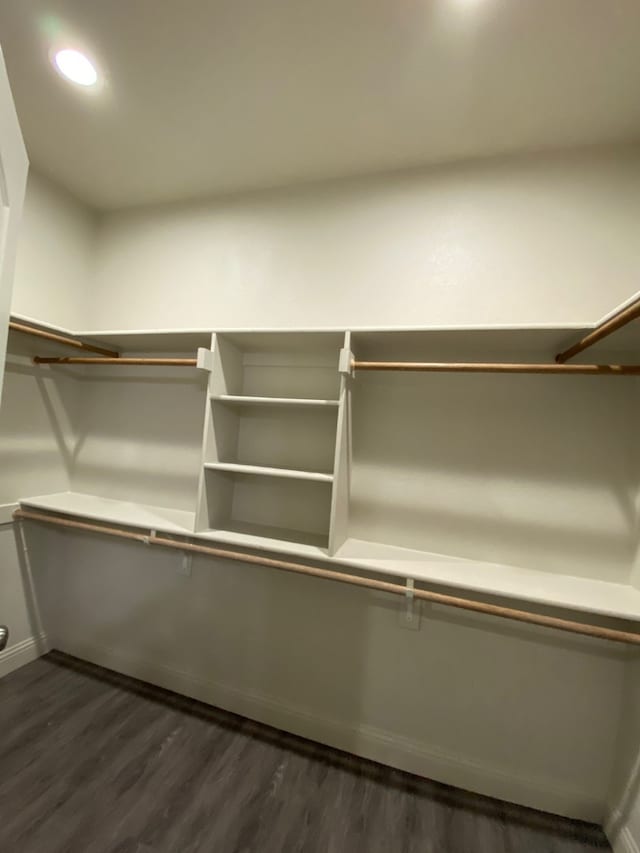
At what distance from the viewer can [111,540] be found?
233 cm

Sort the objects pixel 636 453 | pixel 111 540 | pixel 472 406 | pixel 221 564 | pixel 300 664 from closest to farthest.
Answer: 1. pixel 636 453
2. pixel 472 406
3. pixel 300 664
4. pixel 221 564
5. pixel 111 540

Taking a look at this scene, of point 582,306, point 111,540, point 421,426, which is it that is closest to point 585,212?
point 582,306

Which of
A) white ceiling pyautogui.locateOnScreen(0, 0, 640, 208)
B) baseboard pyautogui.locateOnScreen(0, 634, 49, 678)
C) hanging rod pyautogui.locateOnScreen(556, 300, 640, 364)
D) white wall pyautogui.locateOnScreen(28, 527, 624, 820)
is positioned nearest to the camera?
hanging rod pyautogui.locateOnScreen(556, 300, 640, 364)

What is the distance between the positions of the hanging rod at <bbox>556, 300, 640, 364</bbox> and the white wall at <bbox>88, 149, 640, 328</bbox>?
27cm

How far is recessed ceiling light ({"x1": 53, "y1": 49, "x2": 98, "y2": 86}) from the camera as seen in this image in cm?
148

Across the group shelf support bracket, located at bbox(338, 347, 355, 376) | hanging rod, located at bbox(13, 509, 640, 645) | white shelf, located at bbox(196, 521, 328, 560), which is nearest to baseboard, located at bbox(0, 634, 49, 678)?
hanging rod, located at bbox(13, 509, 640, 645)

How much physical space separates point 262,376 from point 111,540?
138 cm

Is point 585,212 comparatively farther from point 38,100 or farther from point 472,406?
point 38,100

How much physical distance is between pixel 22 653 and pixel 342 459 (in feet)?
7.53

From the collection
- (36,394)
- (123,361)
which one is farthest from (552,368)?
(36,394)

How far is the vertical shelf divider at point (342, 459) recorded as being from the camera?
63.7 inches

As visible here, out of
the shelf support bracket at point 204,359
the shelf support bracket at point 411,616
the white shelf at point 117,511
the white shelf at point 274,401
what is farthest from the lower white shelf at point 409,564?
the shelf support bracket at point 204,359

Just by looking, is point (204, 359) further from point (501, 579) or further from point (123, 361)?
point (501, 579)

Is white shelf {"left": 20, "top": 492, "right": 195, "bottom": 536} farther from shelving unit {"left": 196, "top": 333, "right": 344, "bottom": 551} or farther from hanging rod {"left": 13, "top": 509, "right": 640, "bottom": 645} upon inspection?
shelving unit {"left": 196, "top": 333, "right": 344, "bottom": 551}
